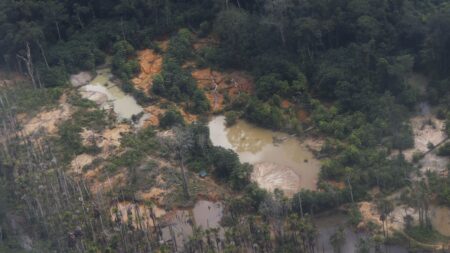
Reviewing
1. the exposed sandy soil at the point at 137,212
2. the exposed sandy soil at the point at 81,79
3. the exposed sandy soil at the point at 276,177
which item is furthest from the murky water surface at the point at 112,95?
the exposed sandy soil at the point at 276,177

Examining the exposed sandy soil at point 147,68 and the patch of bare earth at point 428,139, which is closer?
the patch of bare earth at point 428,139

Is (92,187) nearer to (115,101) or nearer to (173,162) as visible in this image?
(173,162)

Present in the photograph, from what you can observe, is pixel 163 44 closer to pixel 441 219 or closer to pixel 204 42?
pixel 204 42

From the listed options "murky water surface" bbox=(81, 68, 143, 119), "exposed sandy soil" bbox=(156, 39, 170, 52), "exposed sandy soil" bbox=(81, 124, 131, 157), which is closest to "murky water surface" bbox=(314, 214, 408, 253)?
"exposed sandy soil" bbox=(81, 124, 131, 157)

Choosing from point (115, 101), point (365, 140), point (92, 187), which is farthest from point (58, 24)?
point (365, 140)

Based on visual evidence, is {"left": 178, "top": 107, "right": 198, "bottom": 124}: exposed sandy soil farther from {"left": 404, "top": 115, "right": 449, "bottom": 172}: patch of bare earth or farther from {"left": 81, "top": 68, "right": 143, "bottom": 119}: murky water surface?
{"left": 404, "top": 115, "right": 449, "bottom": 172}: patch of bare earth

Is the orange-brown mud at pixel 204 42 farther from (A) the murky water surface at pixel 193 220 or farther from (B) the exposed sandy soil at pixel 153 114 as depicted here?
(A) the murky water surface at pixel 193 220
